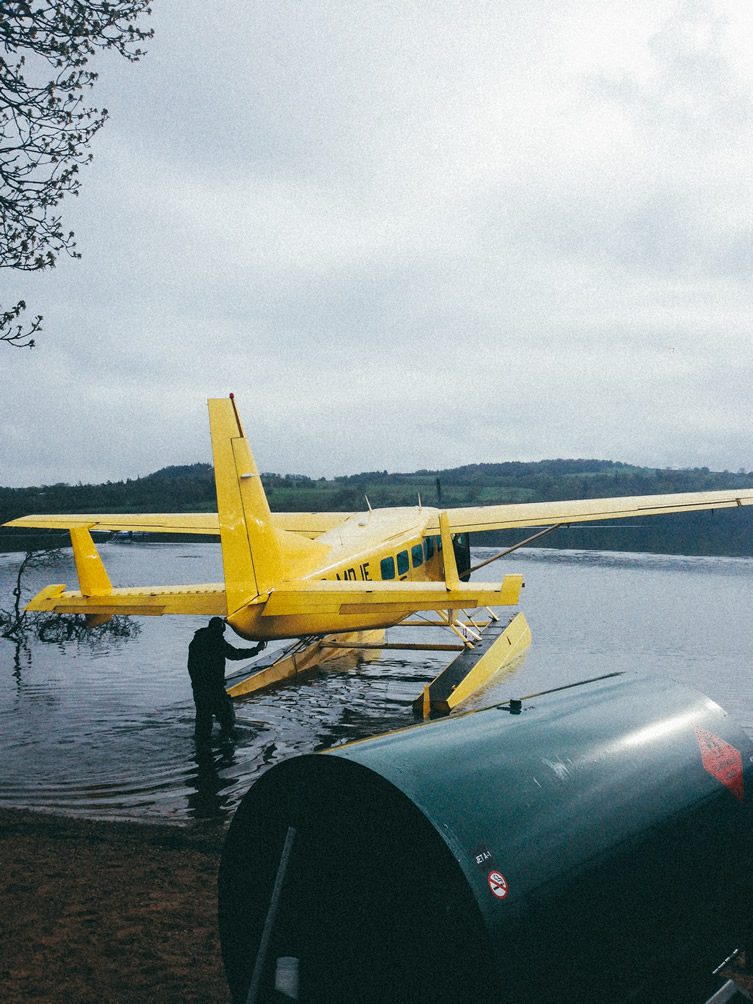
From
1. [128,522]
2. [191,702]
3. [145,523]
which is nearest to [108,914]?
[191,702]

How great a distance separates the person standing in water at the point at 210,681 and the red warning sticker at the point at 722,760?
7.93 m

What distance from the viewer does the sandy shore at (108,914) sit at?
4238 millimetres

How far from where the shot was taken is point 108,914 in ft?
16.8

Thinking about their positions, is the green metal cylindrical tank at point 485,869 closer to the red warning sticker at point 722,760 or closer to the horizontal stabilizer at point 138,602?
the red warning sticker at point 722,760

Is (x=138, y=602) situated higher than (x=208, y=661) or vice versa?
(x=138, y=602)

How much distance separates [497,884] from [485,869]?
0.07 m

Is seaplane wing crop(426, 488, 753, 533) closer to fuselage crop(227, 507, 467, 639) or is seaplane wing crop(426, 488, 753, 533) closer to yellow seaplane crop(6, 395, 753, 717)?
fuselage crop(227, 507, 467, 639)

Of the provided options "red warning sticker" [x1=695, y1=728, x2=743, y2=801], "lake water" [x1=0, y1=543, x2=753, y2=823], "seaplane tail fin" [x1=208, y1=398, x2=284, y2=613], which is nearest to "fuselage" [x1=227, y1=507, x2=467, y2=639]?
"seaplane tail fin" [x1=208, y1=398, x2=284, y2=613]

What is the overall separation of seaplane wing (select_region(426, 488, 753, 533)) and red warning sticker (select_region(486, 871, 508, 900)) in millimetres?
16303

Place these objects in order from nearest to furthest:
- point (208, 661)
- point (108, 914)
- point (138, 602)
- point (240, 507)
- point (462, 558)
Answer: point (108, 914), point (208, 661), point (240, 507), point (138, 602), point (462, 558)

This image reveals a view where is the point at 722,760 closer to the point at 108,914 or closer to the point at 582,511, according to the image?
the point at 108,914

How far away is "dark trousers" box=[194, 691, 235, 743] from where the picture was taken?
35.7ft

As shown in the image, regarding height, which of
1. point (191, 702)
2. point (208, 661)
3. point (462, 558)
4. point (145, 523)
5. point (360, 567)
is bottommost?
point (191, 702)

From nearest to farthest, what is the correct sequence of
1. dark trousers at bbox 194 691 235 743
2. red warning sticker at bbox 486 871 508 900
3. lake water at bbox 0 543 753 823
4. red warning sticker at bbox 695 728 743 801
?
red warning sticker at bbox 486 871 508 900 < red warning sticker at bbox 695 728 743 801 < lake water at bbox 0 543 753 823 < dark trousers at bbox 194 691 235 743
